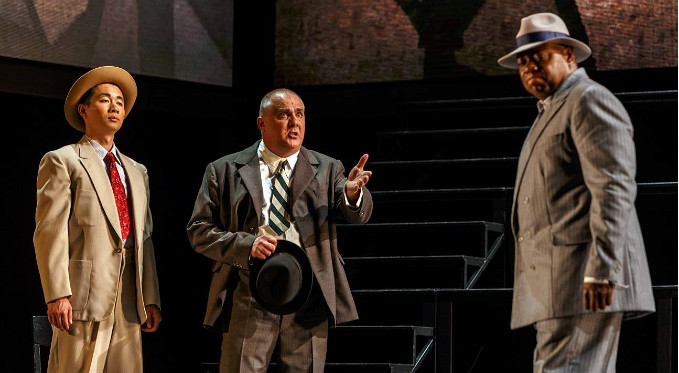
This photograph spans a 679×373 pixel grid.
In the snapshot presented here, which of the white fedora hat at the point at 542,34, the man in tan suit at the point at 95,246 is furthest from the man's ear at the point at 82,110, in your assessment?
the white fedora hat at the point at 542,34

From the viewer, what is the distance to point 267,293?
418 centimetres

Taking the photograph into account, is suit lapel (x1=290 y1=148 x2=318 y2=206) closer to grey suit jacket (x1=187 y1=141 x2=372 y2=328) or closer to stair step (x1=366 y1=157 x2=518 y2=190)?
grey suit jacket (x1=187 y1=141 x2=372 y2=328)

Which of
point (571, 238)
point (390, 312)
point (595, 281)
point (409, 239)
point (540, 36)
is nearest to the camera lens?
point (595, 281)

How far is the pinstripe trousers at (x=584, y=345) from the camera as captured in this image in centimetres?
329

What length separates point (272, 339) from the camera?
13.9 feet

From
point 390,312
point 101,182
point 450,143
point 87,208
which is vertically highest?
point 450,143

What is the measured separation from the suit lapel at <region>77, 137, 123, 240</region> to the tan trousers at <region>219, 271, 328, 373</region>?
1.95 feet

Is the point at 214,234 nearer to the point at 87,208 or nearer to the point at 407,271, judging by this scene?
the point at 87,208

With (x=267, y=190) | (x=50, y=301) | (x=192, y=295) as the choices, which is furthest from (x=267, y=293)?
(x=192, y=295)

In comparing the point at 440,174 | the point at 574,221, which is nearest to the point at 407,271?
the point at 440,174

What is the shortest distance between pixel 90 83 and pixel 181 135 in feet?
7.05

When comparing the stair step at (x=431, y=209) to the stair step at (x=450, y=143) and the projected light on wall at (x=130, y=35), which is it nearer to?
the stair step at (x=450, y=143)

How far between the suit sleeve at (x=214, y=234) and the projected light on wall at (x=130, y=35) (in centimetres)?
215

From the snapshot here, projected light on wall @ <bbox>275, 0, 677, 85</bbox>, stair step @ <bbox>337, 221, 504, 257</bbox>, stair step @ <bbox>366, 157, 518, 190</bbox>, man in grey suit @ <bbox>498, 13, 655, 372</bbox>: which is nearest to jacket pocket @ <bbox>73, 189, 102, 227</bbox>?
man in grey suit @ <bbox>498, 13, 655, 372</bbox>
